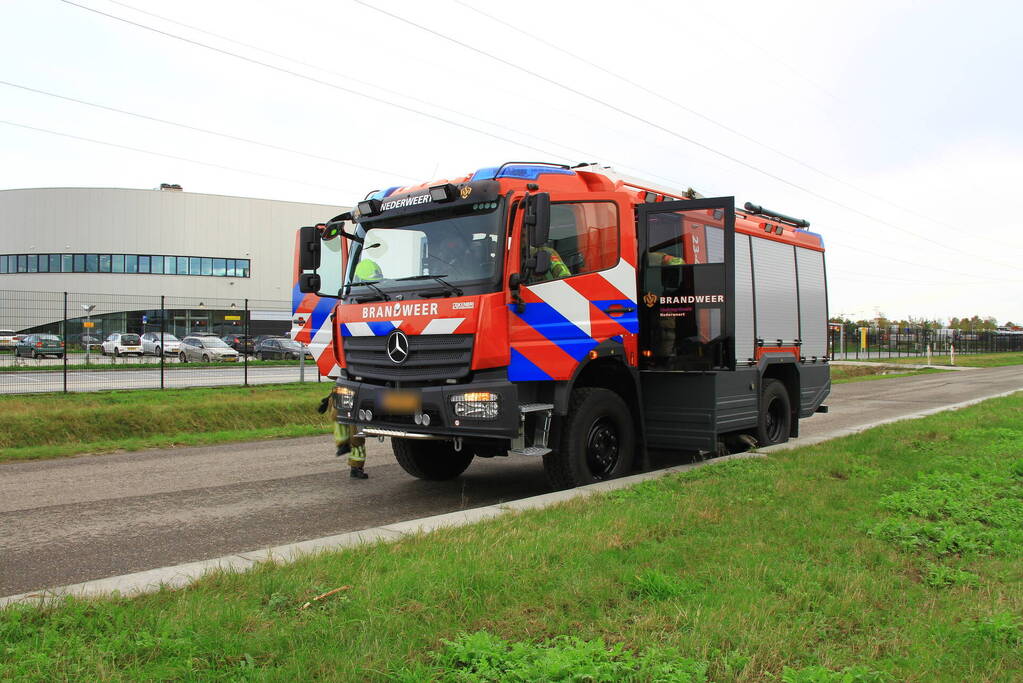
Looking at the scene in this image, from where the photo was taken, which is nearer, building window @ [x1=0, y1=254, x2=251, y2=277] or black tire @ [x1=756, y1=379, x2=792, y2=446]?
black tire @ [x1=756, y1=379, x2=792, y2=446]

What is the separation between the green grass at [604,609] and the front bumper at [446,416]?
851 millimetres

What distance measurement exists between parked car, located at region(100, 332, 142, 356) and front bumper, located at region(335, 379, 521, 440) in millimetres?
15976

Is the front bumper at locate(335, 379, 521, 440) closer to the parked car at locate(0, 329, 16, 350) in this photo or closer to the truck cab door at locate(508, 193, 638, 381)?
the truck cab door at locate(508, 193, 638, 381)

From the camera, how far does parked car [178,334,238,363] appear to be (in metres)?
29.2

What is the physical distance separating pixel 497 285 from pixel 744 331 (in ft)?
12.7

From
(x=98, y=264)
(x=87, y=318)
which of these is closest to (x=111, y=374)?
(x=87, y=318)

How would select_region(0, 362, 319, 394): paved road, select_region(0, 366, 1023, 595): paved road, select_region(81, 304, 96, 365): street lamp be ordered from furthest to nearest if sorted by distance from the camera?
select_region(81, 304, 96, 365): street lamp
select_region(0, 362, 319, 394): paved road
select_region(0, 366, 1023, 595): paved road

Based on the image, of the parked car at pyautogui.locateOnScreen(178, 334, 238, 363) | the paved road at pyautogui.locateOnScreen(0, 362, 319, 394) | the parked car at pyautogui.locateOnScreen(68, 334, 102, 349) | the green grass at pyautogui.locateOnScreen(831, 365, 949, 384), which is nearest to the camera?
the paved road at pyautogui.locateOnScreen(0, 362, 319, 394)

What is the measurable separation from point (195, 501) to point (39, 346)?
44.3 ft

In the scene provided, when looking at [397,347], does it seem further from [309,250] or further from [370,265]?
[309,250]

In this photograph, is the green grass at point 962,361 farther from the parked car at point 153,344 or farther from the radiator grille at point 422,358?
the radiator grille at point 422,358

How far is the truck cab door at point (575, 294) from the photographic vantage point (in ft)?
20.8

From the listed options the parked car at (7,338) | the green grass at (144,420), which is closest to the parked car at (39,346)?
the parked car at (7,338)

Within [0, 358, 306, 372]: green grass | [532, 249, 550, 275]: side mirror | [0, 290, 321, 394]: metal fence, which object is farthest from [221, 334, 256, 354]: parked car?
[532, 249, 550, 275]: side mirror
